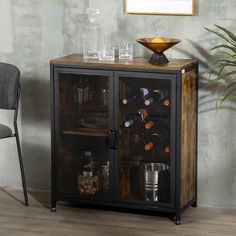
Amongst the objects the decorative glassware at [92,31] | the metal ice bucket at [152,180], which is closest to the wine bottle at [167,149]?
the metal ice bucket at [152,180]

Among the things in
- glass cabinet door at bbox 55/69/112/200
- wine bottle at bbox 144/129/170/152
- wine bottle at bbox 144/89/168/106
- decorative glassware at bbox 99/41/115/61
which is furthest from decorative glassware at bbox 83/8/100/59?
wine bottle at bbox 144/129/170/152

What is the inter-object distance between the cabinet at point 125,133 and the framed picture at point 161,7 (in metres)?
0.35

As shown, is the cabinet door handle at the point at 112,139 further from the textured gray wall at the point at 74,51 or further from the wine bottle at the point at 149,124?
the textured gray wall at the point at 74,51

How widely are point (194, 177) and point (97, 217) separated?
2.42 feet

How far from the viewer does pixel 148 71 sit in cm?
465

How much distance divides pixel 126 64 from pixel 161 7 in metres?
0.54

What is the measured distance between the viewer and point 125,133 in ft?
15.9

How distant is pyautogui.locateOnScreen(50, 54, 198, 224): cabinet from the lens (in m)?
4.71

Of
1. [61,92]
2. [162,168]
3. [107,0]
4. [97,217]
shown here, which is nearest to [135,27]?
[107,0]

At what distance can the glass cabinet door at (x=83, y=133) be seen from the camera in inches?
192

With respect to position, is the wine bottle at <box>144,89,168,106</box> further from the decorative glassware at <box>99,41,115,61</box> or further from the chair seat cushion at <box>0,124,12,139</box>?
the chair seat cushion at <box>0,124,12,139</box>

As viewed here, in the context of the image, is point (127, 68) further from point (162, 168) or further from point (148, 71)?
point (162, 168)

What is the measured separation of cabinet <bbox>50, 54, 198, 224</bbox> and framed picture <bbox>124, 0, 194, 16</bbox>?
348mm

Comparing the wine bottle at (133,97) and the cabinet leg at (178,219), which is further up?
the wine bottle at (133,97)
